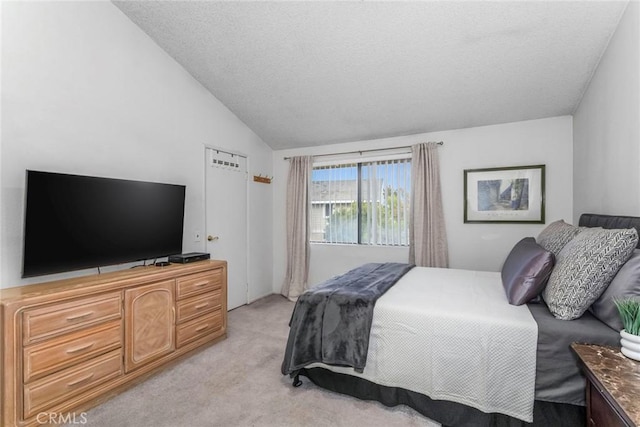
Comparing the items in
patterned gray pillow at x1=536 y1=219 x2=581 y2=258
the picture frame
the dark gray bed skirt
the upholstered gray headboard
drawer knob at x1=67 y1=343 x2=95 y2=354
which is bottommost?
the dark gray bed skirt

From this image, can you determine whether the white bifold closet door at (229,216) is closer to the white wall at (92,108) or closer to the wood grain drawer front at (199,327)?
the white wall at (92,108)

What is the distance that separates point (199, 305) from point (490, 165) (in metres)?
3.60

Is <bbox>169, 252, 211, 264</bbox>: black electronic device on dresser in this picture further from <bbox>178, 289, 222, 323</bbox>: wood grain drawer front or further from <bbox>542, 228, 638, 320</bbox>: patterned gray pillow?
<bbox>542, 228, 638, 320</bbox>: patterned gray pillow

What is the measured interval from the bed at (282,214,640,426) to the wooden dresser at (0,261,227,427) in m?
1.10

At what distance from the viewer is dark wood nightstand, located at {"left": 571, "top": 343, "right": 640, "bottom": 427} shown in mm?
880

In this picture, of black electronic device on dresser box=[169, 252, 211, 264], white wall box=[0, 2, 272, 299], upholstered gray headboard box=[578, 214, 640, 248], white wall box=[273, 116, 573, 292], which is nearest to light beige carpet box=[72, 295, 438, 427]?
black electronic device on dresser box=[169, 252, 211, 264]

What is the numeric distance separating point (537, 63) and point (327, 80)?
6.29ft

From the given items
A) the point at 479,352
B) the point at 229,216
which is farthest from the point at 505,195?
the point at 229,216

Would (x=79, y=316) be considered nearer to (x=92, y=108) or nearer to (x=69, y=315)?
(x=69, y=315)

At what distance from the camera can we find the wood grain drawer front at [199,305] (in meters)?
2.58

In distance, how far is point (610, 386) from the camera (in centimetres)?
98

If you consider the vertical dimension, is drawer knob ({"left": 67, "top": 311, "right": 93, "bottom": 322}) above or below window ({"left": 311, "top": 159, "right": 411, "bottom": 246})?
below

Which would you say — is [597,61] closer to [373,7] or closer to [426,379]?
[373,7]

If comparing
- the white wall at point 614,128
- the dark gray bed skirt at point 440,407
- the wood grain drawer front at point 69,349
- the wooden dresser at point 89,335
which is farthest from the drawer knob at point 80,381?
the white wall at point 614,128
